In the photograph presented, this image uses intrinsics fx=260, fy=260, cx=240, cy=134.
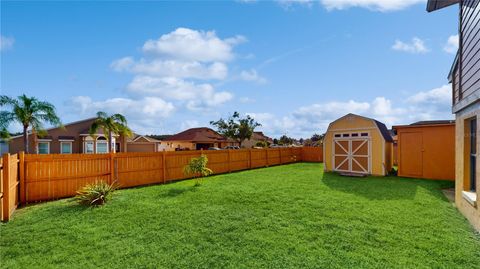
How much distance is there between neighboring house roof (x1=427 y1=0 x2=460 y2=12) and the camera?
23.8 ft

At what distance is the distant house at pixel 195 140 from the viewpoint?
42.1 metres

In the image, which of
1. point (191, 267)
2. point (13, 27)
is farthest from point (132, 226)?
point (13, 27)

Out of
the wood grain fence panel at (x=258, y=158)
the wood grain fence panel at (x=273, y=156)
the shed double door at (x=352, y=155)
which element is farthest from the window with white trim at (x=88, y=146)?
the shed double door at (x=352, y=155)

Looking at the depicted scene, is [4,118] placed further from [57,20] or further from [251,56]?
[251,56]

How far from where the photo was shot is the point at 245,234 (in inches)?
191

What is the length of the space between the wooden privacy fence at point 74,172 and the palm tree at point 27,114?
10.9m

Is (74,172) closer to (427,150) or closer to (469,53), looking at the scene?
(469,53)

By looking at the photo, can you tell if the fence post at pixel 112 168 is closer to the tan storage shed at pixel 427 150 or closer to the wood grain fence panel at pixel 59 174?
the wood grain fence panel at pixel 59 174

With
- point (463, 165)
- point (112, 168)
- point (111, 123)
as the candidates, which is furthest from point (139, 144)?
point (463, 165)

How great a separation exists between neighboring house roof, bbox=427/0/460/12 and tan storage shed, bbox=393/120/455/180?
6.39m

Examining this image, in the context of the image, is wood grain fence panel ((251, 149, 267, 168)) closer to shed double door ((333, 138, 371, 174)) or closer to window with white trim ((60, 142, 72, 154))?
shed double door ((333, 138, 371, 174))

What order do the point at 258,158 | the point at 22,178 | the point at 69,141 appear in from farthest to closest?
the point at 69,141 < the point at 258,158 < the point at 22,178

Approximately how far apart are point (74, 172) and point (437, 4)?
12112mm

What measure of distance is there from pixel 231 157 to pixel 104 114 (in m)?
15.2
